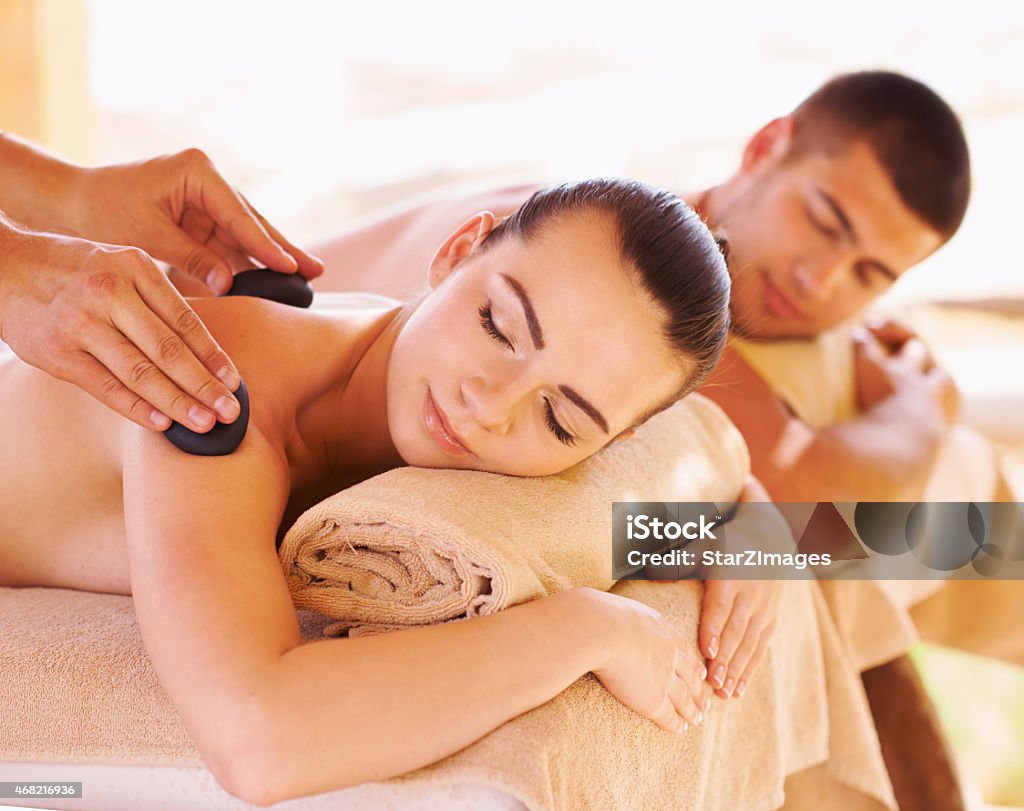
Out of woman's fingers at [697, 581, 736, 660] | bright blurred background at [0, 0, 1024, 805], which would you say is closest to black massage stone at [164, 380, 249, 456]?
woman's fingers at [697, 581, 736, 660]

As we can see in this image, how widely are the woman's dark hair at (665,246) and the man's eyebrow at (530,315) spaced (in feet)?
0.25

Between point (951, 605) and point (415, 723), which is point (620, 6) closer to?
point (951, 605)

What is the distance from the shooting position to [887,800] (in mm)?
1510

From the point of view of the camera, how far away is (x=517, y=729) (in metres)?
0.93

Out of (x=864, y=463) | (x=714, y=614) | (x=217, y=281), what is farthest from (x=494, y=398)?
(x=864, y=463)

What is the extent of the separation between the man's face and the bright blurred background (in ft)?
5.17

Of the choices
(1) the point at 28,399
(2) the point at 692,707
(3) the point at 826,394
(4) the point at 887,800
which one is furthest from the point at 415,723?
(3) the point at 826,394

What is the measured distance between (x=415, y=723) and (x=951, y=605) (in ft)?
5.66

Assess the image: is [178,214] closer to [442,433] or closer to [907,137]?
[442,433]

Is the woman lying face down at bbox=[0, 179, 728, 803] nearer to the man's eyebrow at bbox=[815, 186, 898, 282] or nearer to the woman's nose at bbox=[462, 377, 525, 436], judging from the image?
the woman's nose at bbox=[462, 377, 525, 436]

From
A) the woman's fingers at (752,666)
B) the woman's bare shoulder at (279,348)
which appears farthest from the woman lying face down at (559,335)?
the woman's fingers at (752,666)

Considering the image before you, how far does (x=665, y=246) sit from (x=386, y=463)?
0.45 metres

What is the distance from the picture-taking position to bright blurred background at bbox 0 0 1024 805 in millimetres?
3664

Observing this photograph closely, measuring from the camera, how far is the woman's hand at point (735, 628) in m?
1.20
